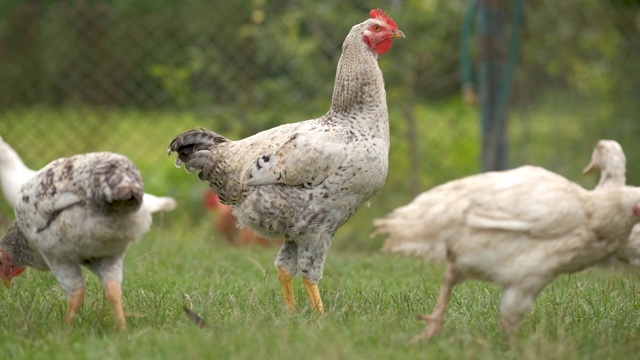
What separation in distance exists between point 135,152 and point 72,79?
44.3 inches

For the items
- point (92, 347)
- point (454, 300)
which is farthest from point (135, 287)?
point (454, 300)

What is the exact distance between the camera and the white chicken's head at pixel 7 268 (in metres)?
5.71

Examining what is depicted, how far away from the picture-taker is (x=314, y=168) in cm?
552

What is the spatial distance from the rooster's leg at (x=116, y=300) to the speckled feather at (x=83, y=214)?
43 millimetres

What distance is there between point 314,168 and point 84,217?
56.5 inches

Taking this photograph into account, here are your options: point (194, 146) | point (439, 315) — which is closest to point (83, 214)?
point (194, 146)

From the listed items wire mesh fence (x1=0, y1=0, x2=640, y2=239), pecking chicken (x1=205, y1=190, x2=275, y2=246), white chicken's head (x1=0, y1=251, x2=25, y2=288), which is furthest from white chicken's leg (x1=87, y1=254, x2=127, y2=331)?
wire mesh fence (x1=0, y1=0, x2=640, y2=239)

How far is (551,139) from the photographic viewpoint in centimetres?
1198

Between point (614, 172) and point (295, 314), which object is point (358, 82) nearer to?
point (295, 314)

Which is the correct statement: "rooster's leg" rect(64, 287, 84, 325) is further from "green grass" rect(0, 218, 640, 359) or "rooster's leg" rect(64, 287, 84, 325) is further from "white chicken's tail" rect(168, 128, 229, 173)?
"white chicken's tail" rect(168, 128, 229, 173)

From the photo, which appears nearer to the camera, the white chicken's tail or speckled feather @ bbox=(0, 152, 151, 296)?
speckled feather @ bbox=(0, 152, 151, 296)

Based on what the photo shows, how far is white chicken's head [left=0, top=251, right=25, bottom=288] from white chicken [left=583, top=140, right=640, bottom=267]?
377 centimetres

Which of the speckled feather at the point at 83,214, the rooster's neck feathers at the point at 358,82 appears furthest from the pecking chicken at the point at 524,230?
the speckled feather at the point at 83,214

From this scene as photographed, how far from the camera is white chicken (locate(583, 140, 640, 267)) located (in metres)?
6.03
